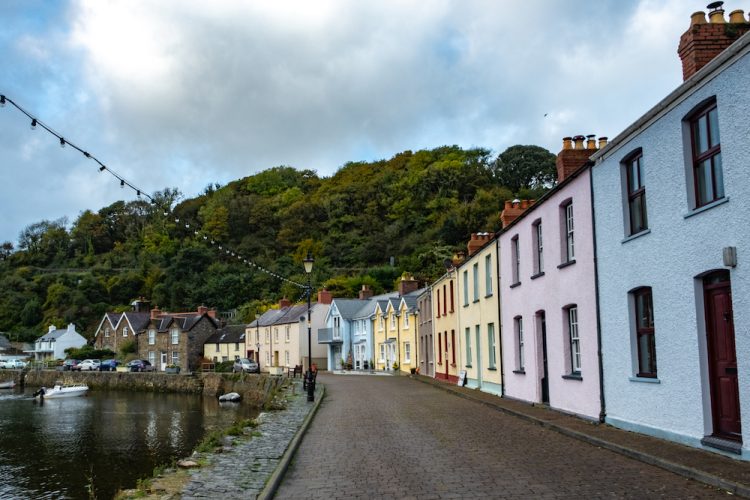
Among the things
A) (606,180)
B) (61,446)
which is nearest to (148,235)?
(61,446)

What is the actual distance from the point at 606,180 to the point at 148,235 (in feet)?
271

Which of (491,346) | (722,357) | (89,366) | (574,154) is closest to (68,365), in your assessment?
(89,366)

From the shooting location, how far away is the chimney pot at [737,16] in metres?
10.5

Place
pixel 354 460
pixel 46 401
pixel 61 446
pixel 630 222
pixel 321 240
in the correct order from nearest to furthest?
pixel 354 460 < pixel 630 222 < pixel 61 446 < pixel 46 401 < pixel 321 240

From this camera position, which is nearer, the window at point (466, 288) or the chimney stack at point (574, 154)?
the chimney stack at point (574, 154)

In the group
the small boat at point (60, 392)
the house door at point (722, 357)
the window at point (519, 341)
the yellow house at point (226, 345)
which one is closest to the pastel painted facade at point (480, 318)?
the window at point (519, 341)

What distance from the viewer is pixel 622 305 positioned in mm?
11984

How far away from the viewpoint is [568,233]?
49.6 feet

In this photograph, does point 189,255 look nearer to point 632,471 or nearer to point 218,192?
point 218,192

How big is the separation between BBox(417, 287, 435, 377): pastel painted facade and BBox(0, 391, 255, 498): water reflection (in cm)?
1025

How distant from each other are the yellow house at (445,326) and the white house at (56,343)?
67741mm

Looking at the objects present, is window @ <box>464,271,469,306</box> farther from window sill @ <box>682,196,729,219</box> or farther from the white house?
the white house

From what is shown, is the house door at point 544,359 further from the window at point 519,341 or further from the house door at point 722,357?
the house door at point 722,357

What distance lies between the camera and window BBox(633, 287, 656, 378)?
11156 mm
